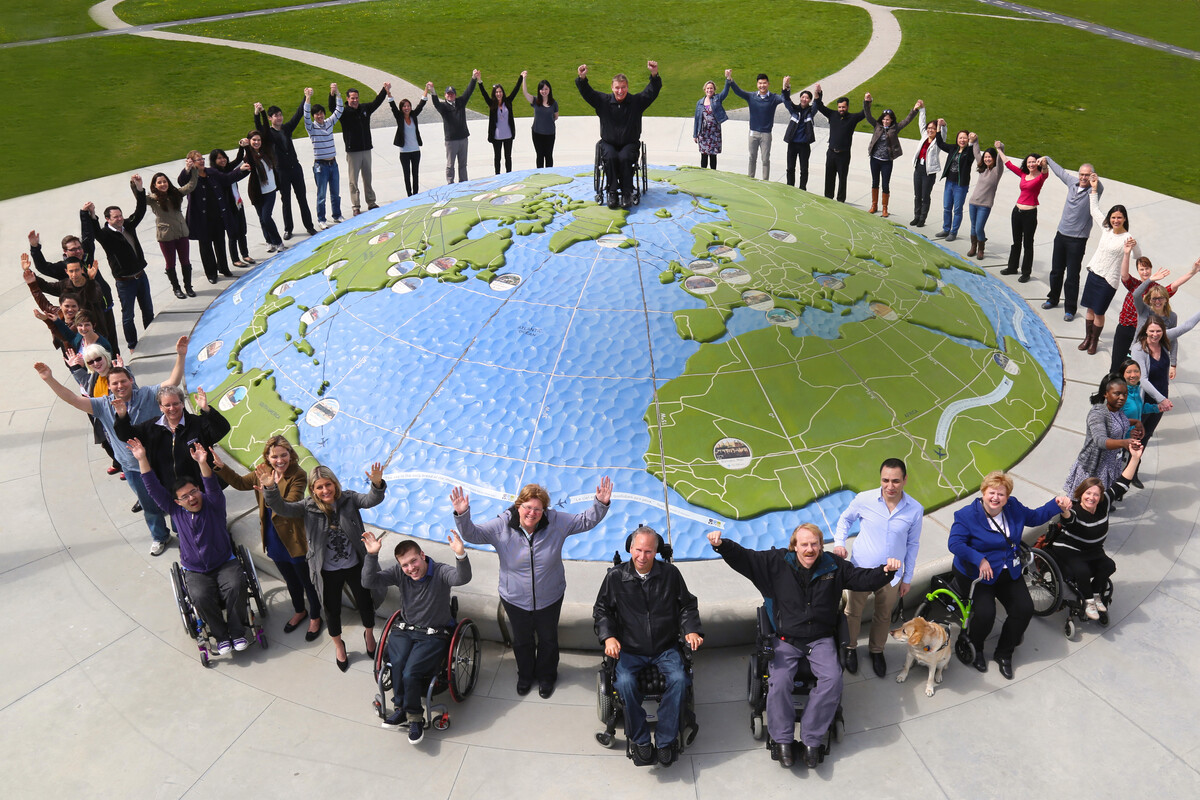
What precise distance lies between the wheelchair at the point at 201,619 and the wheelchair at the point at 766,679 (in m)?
3.83

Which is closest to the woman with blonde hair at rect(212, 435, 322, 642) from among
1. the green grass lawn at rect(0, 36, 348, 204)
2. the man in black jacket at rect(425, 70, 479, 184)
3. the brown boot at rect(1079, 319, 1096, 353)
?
the man in black jacket at rect(425, 70, 479, 184)

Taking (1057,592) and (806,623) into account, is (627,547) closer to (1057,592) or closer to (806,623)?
(806,623)

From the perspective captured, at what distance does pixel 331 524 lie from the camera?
652 centimetres

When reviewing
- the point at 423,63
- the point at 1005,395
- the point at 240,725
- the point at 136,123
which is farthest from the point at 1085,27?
the point at 240,725

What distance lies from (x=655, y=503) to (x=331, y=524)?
276 centimetres

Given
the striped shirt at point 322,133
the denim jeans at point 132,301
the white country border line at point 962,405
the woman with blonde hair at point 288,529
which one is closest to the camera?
the woman with blonde hair at point 288,529

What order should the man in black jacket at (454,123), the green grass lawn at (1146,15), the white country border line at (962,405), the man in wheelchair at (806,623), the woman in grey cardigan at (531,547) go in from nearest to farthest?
the man in wheelchair at (806,623) → the woman in grey cardigan at (531,547) → the white country border line at (962,405) → the man in black jacket at (454,123) → the green grass lawn at (1146,15)

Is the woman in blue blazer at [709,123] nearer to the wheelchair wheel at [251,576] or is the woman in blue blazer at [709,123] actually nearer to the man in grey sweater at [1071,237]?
the man in grey sweater at [1071,237]

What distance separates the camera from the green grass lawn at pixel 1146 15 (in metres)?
29.3

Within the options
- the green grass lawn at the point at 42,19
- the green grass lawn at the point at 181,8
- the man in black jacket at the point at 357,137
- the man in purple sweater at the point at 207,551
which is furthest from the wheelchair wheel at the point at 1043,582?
the green grass lawn at the point at 42,19

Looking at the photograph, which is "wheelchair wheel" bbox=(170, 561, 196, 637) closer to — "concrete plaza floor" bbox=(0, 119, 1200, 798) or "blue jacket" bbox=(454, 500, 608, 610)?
"concrete plaza floor" bbox=(0, 119, 1200, 798)

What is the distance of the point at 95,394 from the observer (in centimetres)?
793

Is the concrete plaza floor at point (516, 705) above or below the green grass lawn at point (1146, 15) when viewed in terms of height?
below

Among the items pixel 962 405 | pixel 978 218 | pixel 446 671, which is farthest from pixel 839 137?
pixel 446 671
